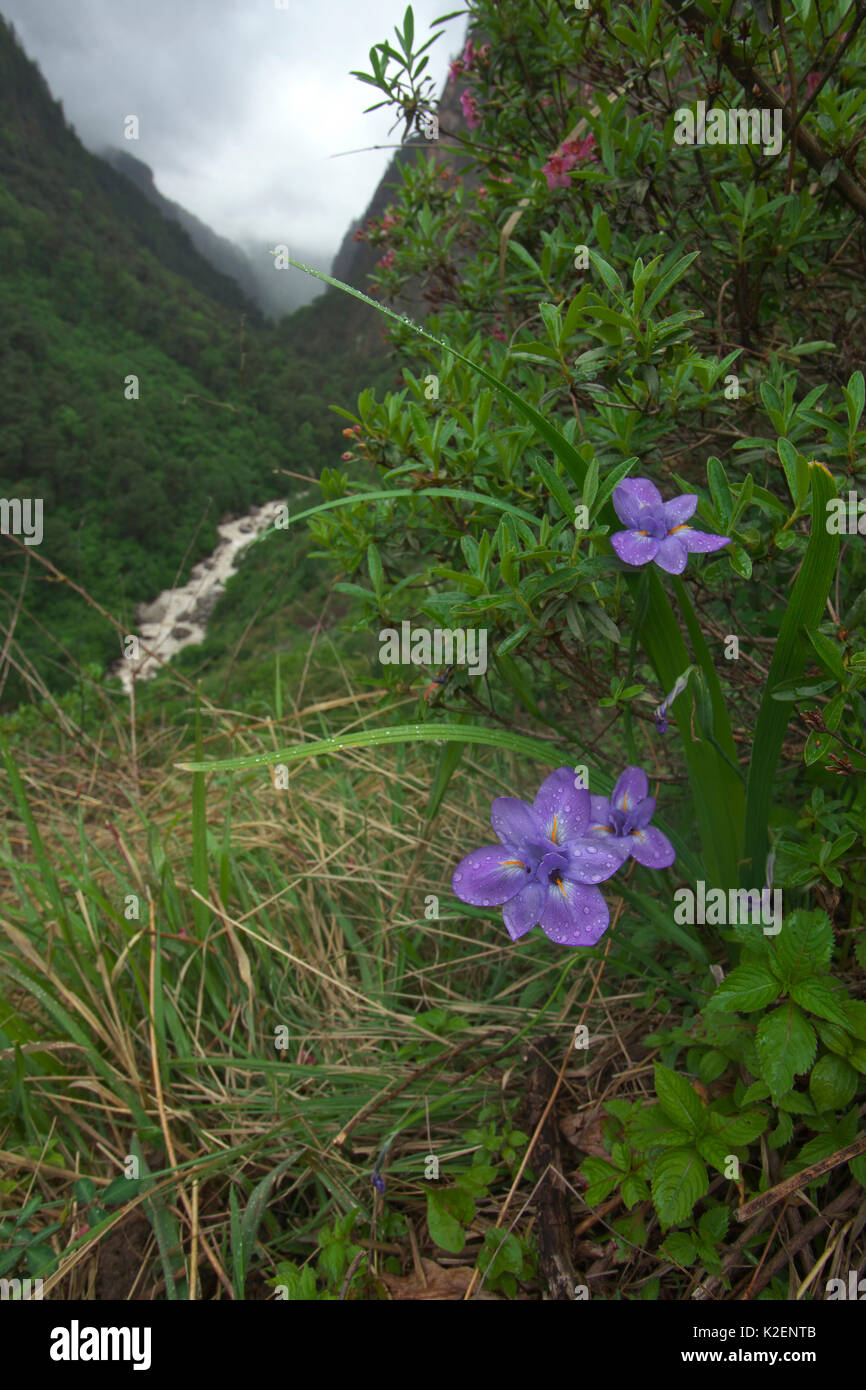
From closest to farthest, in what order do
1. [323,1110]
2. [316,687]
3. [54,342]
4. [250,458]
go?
1. [323,1110]
2. [316,687]
3. [250,458]
4. [54,342]

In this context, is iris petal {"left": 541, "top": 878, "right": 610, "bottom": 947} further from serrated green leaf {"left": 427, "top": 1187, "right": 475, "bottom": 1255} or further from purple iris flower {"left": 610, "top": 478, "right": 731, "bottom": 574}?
serrated green leaf {"left": 427, "top": 1187, "right": 475, "bottom": 1255}

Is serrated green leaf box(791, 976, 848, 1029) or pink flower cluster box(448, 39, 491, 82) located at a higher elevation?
pink flower cluster box(448, 39, 491, 82)

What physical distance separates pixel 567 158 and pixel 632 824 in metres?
1.58

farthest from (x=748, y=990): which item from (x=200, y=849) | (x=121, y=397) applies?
(x=121, y=397)

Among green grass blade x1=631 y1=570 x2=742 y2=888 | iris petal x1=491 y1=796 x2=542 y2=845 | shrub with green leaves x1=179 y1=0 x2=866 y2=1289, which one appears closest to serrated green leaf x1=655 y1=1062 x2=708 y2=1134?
shrub with green leaves x1=179 y1=0 x2=866 y2=1289

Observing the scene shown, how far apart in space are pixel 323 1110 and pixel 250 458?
3496 cm

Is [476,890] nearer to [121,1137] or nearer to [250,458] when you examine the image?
[121,1137]

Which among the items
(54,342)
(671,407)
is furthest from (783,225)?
(54,342)

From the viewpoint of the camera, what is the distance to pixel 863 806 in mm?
964

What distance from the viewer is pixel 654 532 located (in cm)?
92

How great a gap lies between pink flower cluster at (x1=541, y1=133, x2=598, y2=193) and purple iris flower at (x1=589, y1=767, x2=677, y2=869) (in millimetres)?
1447

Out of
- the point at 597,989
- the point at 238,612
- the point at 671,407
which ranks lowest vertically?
the point at 597,989

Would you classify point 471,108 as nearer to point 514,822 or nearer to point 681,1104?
point 514,822

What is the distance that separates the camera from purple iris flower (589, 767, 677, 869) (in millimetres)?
911
